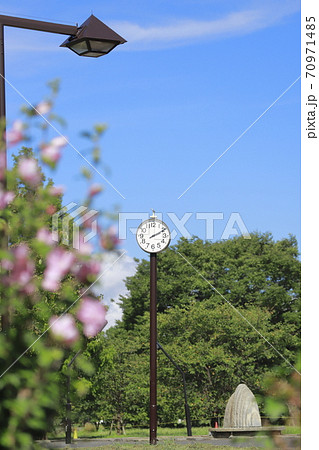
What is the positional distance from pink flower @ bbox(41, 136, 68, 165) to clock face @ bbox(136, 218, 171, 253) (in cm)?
813

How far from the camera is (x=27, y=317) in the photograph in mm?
2836

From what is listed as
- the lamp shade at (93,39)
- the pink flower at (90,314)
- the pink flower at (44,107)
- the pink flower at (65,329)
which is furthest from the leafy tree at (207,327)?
the pink flower at (65,329)

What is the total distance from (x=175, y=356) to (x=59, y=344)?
1765cm

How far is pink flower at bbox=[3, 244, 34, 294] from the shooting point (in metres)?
2.81

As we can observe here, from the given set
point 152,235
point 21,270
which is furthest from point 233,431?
point 21,270

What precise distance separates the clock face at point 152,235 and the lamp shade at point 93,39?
5752 mm

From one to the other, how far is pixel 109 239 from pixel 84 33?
2866 millimetres

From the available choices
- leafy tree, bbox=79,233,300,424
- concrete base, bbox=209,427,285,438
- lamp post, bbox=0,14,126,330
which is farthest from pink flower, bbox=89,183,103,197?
leafy tree, bbox=79,233,300,424

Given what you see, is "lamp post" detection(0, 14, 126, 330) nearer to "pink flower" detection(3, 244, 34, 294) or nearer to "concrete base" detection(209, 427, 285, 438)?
"pink flower" detection(3, 244, 34, 294)

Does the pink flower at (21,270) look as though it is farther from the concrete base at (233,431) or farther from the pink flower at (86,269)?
the concrete base at (233,431)

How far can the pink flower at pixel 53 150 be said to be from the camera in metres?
3.43

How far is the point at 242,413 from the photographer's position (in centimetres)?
1297

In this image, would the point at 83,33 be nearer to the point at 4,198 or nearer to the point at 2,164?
the point at 2,164
